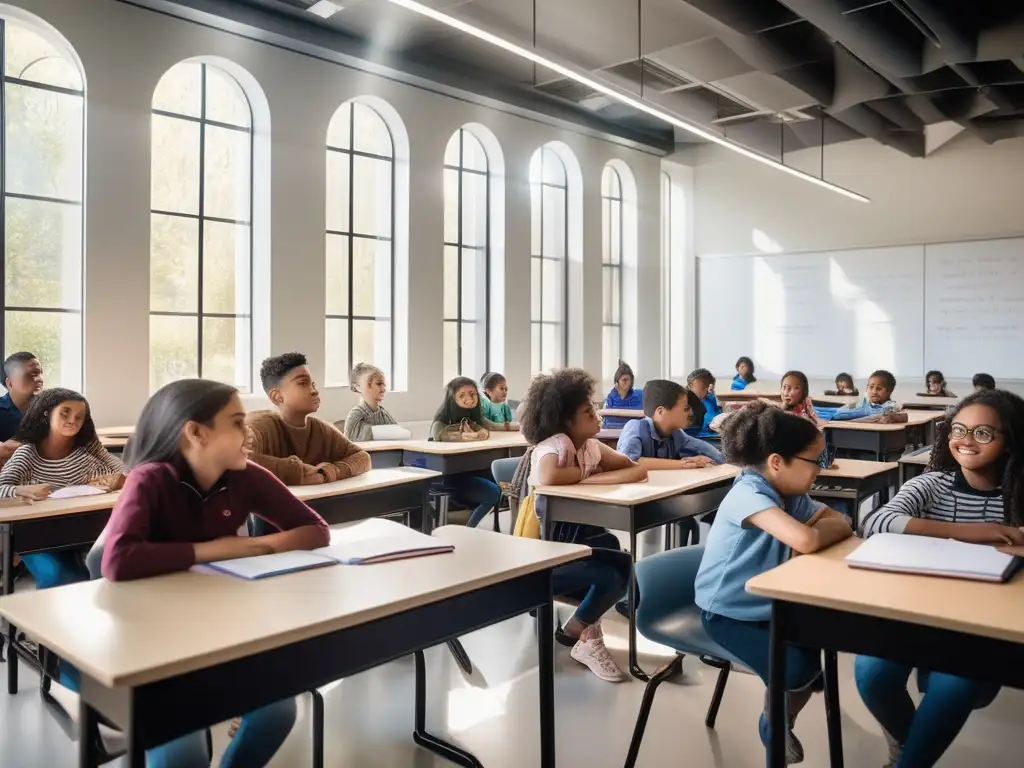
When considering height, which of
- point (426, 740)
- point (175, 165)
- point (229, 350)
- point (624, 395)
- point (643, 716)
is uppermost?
point (175, 165)

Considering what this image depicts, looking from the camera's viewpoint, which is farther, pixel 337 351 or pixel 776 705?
pixel 337 351

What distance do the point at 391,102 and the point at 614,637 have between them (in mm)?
5443

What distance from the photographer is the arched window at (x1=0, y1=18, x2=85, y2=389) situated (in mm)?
5414

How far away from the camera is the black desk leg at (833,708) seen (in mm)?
2010

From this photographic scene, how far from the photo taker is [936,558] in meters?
1.84

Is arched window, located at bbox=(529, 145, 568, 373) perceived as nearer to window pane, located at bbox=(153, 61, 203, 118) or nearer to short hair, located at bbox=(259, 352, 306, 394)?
window pane, located at bbox=(153, 61, 203, 118)

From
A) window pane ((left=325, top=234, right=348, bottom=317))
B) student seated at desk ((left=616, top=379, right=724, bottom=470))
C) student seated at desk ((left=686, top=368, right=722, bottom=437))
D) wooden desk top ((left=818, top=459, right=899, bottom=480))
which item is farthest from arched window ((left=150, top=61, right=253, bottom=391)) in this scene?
wooden desk top ((left=818, top=459, right=899, bottom=480))

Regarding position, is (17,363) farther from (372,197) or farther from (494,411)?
(372,197)

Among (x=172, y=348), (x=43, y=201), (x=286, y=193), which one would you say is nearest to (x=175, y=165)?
(x=286, y=193)

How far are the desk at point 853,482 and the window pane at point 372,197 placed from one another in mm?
4858

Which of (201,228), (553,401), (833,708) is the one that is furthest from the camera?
(201,228)

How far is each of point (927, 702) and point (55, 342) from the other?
5552mm

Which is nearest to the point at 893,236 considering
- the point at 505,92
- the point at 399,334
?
the point at 505,92

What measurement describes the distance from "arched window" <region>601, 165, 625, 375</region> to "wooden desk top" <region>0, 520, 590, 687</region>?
8.24 metres
